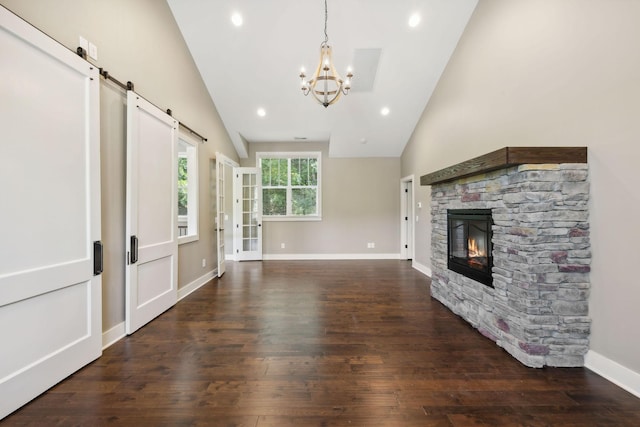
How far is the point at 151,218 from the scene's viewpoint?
2.93 meters

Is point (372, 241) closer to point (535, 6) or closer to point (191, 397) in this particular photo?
point (535, 6)

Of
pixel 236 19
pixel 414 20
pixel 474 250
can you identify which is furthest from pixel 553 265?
pixel 236 19

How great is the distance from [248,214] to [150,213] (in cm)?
352

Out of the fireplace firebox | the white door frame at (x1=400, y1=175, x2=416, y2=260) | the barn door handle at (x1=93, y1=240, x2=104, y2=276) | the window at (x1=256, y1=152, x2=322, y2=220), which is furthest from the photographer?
the window at (x1=256, y1=152, x2=322, y2=220)

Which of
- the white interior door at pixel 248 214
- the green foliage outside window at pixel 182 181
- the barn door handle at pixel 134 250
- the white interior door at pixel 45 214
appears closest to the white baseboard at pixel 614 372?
the white interior door at pixel 45 214

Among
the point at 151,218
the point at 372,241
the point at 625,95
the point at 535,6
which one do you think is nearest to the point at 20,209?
the point at 151,218

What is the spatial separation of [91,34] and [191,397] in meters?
3.02

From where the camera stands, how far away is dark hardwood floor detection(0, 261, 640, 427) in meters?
1.55

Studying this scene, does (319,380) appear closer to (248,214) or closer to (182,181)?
(248,214)

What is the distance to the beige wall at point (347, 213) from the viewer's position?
662cm

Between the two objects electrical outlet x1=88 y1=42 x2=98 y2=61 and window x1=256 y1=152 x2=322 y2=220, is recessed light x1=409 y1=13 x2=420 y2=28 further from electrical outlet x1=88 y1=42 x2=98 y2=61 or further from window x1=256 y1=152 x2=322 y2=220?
electrical outlet x1=88 y1=42 x2=98 y2=61

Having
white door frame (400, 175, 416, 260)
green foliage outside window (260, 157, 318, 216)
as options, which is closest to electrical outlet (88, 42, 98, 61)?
green foliage outside window (260, 157, 318, 216)

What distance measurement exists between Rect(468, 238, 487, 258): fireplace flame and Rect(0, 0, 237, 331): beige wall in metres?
3.58

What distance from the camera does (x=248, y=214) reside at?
6434mm
